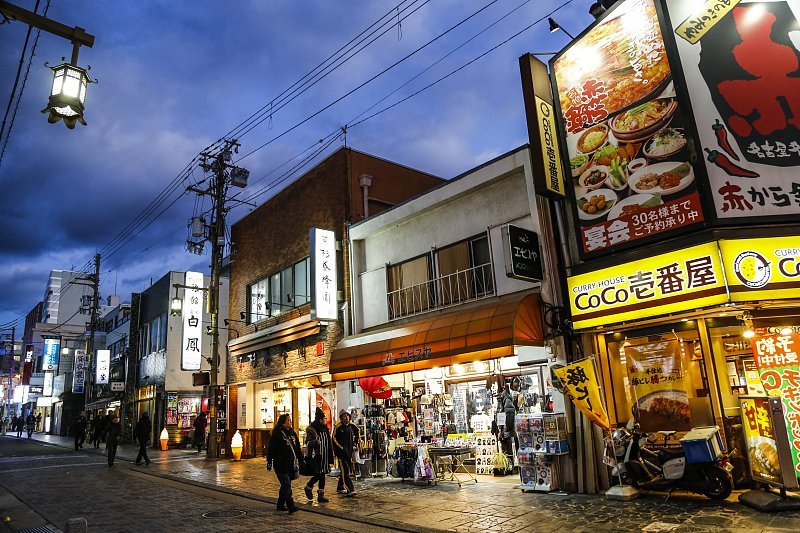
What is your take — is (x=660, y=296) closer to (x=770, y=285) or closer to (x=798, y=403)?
(x=770, y=285)

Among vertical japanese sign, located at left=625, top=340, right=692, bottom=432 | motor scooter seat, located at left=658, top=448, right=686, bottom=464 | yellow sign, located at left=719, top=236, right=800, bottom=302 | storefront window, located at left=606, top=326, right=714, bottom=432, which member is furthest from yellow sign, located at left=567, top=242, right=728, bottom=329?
motor scooter seat, located at left=658, top=448, right=686, bottom=464

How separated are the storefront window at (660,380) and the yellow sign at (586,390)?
1.21m

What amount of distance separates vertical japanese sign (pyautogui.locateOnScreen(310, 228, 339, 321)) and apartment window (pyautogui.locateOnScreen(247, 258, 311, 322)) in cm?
206

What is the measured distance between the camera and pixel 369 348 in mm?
15742

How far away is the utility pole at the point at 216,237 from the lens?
862 inches

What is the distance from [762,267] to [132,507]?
1328 centimetres

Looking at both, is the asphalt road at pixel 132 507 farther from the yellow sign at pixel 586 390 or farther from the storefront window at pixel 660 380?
the storefront window at pixel 660 380

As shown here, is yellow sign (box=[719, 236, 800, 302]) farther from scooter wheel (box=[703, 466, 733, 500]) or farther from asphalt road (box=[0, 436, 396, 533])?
asphalt road (box=[0, 436, 396, 533])

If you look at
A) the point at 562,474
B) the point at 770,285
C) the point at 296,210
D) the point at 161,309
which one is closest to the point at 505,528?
the point at 562,474

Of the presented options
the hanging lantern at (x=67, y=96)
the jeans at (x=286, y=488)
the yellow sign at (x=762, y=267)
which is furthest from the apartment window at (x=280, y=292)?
the yellow sign at (x=762, y=267)

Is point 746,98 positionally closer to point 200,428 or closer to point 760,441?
point 760,441

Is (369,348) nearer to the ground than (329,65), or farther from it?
nearer to the ground

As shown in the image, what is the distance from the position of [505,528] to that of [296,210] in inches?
626

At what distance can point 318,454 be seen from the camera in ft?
38.3
